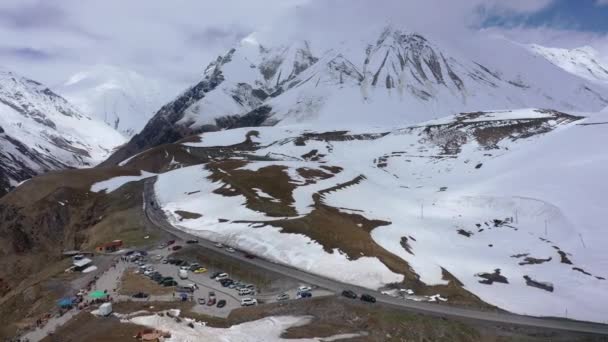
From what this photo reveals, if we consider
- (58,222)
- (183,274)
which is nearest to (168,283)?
(183,274)

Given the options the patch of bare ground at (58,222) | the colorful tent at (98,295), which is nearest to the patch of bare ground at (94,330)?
the colorful tent at (98,295)

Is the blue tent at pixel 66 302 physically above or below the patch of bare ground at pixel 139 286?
below

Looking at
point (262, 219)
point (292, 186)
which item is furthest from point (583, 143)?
point (262, 219)

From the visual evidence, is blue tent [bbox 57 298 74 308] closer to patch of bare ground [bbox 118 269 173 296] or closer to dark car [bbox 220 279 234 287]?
patch of bare ground [bbox 118 269 173 296]

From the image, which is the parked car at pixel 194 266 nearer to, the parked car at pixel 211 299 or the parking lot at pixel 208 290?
the parking lot at pixel 208 290

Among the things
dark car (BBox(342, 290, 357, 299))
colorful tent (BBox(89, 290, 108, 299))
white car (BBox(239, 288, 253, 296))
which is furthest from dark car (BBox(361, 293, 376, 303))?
colorful tent (BBox(89, 290, 108, 299))

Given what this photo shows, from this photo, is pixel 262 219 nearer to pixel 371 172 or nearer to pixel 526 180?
pixel 526 180

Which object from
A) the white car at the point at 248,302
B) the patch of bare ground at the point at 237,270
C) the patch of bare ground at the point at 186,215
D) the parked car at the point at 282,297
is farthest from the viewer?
the patch of bare ground at the point at 186,215
